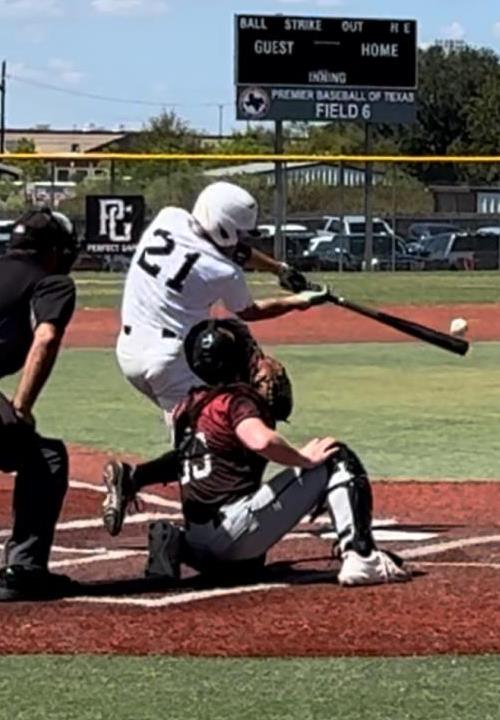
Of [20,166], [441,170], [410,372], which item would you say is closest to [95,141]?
[441,170]

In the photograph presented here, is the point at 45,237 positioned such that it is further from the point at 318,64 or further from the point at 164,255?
the point at 318,64

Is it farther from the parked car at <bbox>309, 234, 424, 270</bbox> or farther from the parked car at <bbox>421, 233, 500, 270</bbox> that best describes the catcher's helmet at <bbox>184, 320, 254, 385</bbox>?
the parked car at <bbox>421, 233, 500, 270</bbox>

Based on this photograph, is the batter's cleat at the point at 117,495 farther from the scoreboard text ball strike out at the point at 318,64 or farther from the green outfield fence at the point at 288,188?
the scoreboard text ball strike out at the point at 318,64

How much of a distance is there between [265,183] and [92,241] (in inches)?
504

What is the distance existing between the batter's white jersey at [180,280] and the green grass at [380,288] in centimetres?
1606

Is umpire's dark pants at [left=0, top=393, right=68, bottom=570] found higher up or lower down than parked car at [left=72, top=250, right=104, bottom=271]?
higher up

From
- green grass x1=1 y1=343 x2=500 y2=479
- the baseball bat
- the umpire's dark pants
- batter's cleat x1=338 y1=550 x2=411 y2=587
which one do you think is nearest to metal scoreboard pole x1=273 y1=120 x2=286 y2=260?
green grass x1=1 y1=343 x2=500 y2=479

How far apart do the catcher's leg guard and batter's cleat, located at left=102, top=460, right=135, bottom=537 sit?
0.62 metres

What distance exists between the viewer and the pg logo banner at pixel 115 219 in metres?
30.0

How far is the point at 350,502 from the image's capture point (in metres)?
7.53

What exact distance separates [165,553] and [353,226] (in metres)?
36.0

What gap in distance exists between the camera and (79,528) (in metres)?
9.62

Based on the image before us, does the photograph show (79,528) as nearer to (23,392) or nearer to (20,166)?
(23,392)

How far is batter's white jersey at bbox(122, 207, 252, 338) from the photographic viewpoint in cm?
875
